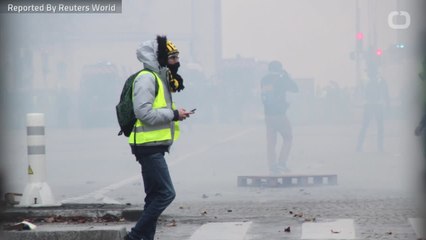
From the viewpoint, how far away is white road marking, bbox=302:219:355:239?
34.8 ft

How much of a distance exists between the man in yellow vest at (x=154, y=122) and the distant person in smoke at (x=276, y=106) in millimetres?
8967

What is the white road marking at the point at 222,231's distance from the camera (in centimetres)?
1072

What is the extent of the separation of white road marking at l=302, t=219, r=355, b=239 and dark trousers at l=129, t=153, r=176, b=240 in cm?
150

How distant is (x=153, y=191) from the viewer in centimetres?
955

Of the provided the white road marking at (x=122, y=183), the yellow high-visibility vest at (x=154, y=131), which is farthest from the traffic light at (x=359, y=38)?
the yellow high-visibility vest at (x=154, y=131)

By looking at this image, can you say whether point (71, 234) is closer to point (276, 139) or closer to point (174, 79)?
point (174, 79)

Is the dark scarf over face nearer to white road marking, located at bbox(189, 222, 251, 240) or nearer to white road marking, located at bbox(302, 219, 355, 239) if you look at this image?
white road marking, located at bbox(189, 222, 251, 240)

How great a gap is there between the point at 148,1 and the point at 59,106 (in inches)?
188

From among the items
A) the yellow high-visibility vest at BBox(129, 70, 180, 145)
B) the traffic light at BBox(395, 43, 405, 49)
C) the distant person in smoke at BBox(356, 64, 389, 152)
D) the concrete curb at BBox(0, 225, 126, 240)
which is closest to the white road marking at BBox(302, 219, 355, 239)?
the concrete curb at BBox(0, 225, 126, 240)

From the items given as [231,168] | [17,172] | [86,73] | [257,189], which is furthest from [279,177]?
[86,73]

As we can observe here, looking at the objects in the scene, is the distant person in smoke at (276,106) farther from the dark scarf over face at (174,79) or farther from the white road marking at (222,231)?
the dark scarf over face at (174,79)

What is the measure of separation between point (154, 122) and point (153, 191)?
52cm

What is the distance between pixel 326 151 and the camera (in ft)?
65.8

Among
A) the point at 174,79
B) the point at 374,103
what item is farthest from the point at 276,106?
the point at 174,79
